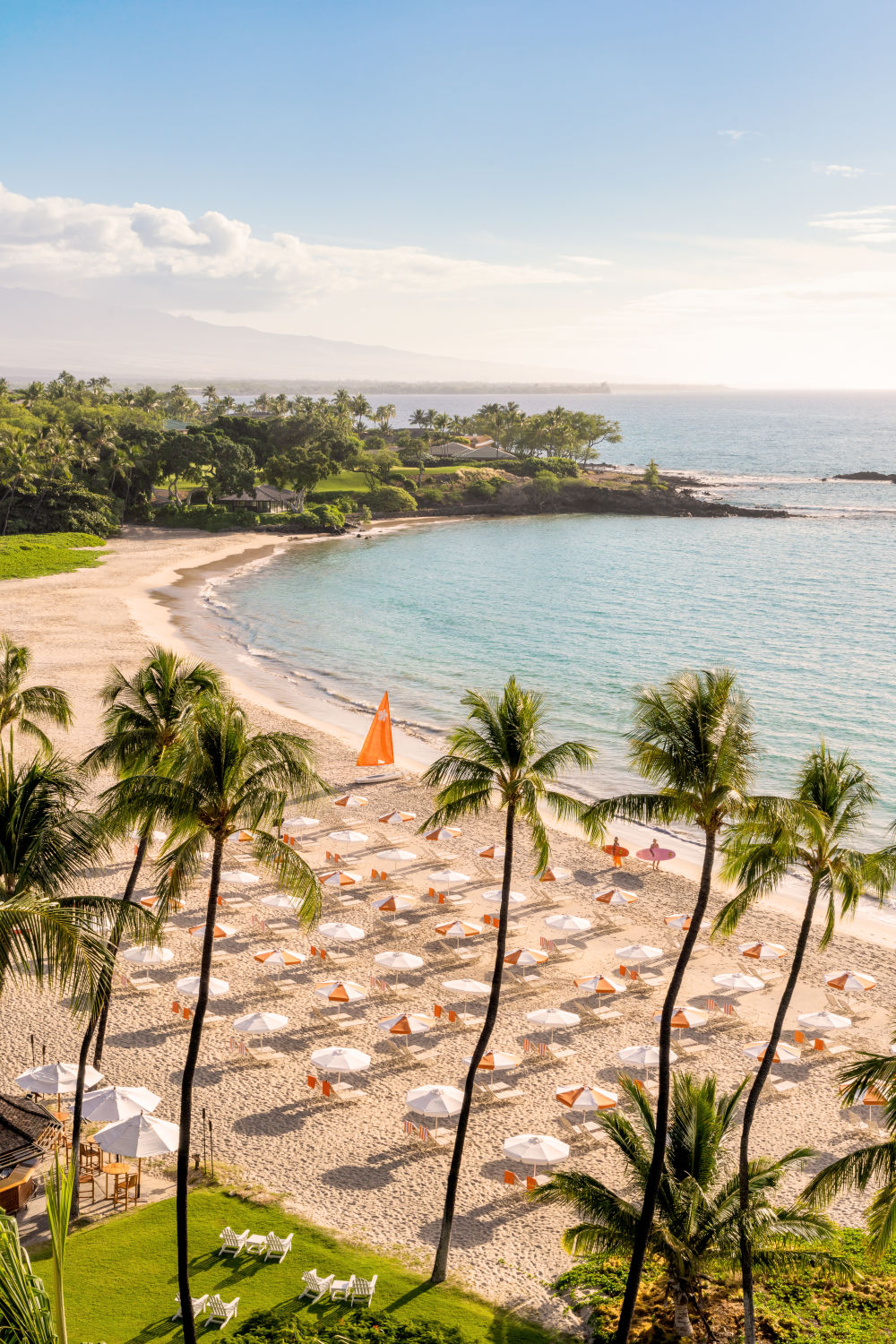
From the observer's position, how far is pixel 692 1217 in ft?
53.2

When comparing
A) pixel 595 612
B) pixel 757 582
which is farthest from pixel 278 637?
pixel 757 582

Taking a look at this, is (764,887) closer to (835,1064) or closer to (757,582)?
(835,1064)

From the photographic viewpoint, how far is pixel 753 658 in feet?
227

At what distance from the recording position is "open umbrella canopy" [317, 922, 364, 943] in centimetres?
2830

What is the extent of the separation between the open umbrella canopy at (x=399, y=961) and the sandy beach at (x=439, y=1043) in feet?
2.09

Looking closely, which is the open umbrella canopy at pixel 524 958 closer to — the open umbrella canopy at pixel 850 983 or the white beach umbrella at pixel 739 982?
the white beach umbrella at pixel 739 982

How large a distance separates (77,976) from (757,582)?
303 ft

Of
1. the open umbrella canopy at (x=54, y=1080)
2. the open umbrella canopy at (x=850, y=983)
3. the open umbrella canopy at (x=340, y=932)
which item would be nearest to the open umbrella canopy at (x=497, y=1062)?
the open umbrella canopy at (x=340, y=932)

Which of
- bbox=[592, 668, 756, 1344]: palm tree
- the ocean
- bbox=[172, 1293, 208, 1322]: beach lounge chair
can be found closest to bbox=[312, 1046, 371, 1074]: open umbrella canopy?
bbox=[172, 1293, 208, 1322]: beach lounge chair

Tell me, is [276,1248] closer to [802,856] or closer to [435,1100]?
[435,1100]

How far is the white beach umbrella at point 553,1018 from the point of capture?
24.5m

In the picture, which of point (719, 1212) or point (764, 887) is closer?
point (719, 1212)

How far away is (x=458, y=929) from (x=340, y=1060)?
752 cm

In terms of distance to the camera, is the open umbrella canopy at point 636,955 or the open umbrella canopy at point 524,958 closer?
the open umbrella canopy at point 524,958
